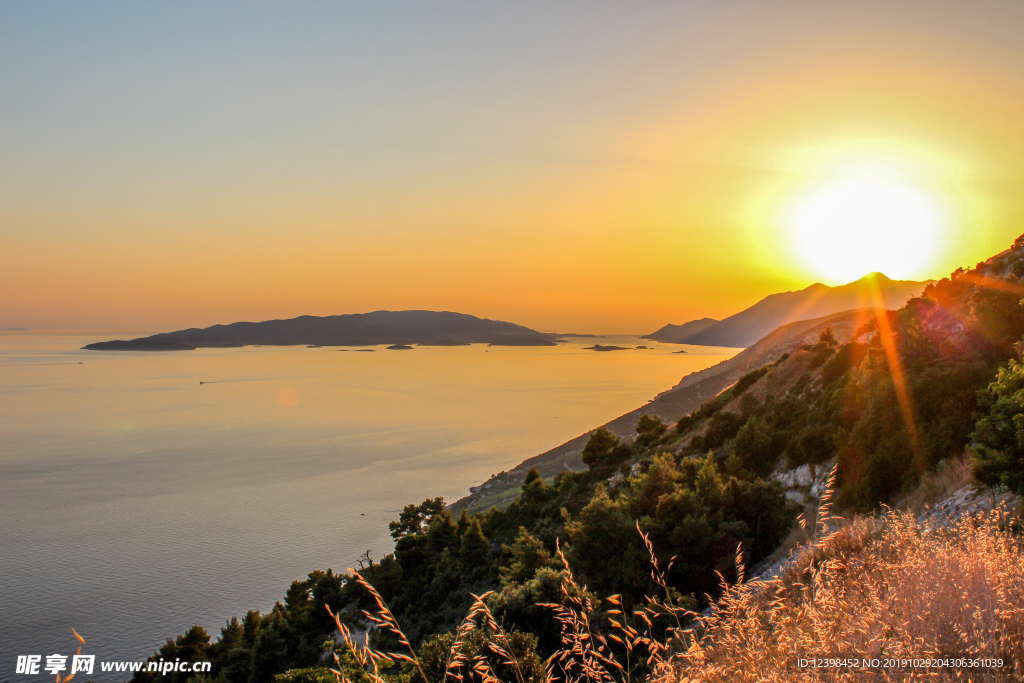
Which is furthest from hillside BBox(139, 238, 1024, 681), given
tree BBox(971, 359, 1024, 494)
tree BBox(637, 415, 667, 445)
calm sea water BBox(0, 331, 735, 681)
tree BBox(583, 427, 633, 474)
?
calm sea water BBox(0, 331, 735, 681)

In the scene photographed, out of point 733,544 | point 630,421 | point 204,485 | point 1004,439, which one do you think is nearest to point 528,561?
point 733,544

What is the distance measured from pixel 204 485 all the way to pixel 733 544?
177 feet

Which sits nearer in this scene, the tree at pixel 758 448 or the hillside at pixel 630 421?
the tree at pixel 758 448

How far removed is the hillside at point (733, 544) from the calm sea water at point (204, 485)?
857cm

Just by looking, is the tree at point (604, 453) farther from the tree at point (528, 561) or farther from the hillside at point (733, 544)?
the tree at point (528, 561)

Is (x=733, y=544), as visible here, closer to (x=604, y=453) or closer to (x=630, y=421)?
(x=604, y=453)

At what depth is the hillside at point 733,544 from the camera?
15.2 ft

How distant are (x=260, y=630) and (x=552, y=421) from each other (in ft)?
244

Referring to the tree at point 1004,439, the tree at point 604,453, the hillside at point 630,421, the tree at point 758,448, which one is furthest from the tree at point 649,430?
the tree at point 1004,439

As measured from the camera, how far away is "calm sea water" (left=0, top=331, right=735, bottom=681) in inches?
1198

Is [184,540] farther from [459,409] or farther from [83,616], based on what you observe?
[459,409]

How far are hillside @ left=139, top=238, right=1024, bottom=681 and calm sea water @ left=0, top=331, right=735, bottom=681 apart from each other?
857 cm

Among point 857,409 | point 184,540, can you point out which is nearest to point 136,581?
point 184,540

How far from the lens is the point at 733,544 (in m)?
12.6
